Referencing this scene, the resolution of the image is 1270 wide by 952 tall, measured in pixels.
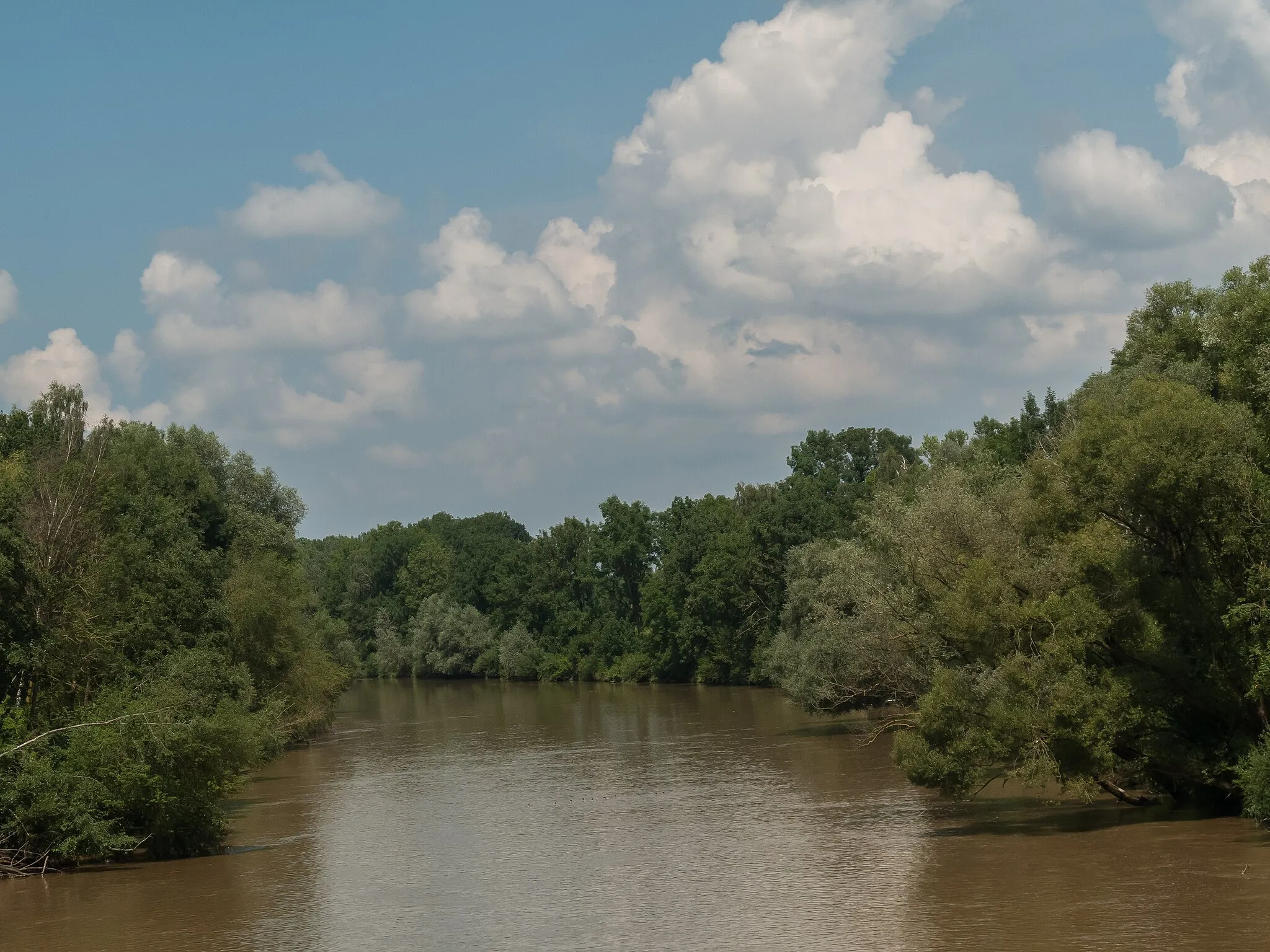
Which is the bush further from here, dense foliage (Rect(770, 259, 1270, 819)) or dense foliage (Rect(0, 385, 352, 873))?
dense foliage (Rect(770, 259, 1270, 819))

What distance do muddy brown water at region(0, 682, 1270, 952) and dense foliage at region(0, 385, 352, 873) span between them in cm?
159

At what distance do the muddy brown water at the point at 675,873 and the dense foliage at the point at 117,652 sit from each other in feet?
5.20

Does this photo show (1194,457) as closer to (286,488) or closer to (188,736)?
(188,736)

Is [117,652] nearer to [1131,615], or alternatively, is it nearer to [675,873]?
[675,873]

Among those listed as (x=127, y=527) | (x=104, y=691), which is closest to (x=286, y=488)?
(x=127, y=527)

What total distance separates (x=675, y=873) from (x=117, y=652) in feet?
63.0

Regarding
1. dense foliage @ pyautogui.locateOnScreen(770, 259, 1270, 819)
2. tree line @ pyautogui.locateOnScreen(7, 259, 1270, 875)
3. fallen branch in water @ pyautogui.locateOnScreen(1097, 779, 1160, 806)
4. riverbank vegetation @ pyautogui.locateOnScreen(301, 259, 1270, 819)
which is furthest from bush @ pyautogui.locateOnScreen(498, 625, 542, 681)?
fallen branch in water @ pyautogui.locateOnScreen(1097, 779, 1160, 806)

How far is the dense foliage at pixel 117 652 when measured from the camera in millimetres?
34469

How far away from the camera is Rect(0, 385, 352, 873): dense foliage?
34.5 m

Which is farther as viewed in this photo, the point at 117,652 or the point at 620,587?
the point at 620,587

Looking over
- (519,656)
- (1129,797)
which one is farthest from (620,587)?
(1129,797)

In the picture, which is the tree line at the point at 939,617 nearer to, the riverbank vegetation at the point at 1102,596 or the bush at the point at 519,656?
the riverbank vegetation at the point at 1102,596

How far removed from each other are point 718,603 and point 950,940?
286 feet

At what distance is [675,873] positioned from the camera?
33.0m
